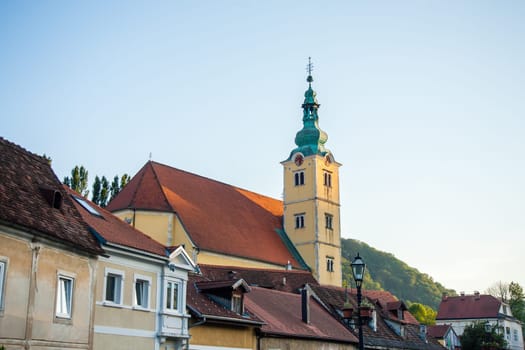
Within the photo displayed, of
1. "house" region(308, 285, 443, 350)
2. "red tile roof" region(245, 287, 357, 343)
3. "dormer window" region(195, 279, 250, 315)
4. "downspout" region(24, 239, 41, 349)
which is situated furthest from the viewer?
"house" region(308, 285, 443, 350)

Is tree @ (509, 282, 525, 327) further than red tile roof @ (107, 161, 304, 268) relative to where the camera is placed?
Yes

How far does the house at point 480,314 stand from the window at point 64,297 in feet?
219

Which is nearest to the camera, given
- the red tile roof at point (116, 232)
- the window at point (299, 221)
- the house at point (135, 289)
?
the house at point (135, 289)

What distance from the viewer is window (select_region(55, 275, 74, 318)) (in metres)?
20.9

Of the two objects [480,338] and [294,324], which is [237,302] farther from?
[480,338]

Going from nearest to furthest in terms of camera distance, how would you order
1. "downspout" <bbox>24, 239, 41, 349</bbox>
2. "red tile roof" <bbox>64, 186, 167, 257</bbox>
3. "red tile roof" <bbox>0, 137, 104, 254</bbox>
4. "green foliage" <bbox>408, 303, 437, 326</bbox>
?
"downspout" <bbox>24, 239, 41, 349</bbox> < "red tile roof" <bbox>0, 137, 104, 254</bbox> < "red tile roof" <bbox>64, 186, 167, 257</bbox> < "green foliage" <bbox>408, 303, 437, 326</bbox>

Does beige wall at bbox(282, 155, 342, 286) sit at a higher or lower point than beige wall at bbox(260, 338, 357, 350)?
higher

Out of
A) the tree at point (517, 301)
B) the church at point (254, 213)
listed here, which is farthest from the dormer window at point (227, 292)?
the tree at point (517, 301)

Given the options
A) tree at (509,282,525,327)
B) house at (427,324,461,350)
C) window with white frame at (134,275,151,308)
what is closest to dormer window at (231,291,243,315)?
window with white frame at (134,275,151,308)

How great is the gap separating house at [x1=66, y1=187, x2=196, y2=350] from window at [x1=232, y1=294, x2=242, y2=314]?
330 cm

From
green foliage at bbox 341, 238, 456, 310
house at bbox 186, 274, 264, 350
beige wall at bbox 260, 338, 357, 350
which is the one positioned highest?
green foliage at bbox 341, 238, 456, 310

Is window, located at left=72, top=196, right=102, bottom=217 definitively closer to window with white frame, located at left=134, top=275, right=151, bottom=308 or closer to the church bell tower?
window with white frame, located at left=134, top=275, right=151, bottom=308

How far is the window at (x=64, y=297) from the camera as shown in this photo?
821 inches

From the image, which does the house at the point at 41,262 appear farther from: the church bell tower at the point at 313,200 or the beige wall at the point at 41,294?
the church bell tower at the point at 313,200
